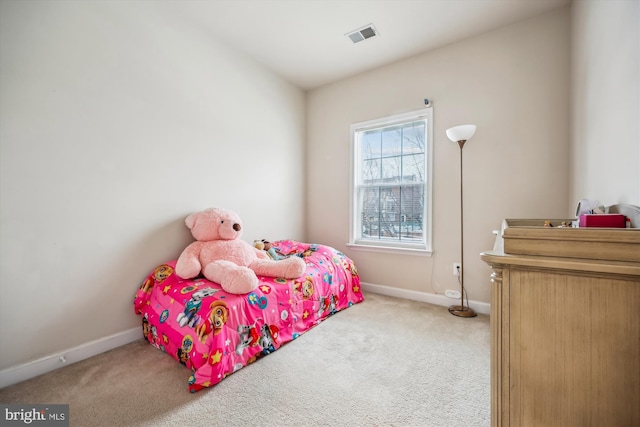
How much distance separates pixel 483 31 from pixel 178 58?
2861mm

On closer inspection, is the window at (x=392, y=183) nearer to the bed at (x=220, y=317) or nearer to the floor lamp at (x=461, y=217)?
the floor lamp at (x=461, y=217)

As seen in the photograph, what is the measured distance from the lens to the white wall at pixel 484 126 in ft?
7.67

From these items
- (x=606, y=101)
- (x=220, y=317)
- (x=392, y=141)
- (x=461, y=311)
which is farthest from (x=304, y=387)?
(x=392, y=141)

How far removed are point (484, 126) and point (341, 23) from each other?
1664 mm

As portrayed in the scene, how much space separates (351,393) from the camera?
4.87 feet

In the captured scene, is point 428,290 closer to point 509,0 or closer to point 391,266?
point 391,266

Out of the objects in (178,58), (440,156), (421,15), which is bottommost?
(440,156)

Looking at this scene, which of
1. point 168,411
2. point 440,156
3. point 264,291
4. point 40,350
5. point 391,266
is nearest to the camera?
point 168,411

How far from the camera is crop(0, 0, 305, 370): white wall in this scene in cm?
162

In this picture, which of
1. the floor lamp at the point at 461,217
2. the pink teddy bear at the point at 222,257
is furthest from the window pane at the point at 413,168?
the pink teddy bear at the point at 222,257

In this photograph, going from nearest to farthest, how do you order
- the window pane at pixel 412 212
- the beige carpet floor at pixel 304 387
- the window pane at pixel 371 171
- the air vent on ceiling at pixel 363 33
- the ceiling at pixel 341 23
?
1. the beige carpet floor at pixel 304 387
2. the ceiling at pixel 341 23
3. the air vent on ceiling at pixel 363 33
4. the window pane at pixel 412 212
5. the window pane at pixel 371 171

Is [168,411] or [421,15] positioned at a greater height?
[421,15]

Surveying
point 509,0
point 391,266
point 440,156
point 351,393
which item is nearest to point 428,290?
point 391,266

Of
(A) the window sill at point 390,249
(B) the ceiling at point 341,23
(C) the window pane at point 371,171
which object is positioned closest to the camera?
(B) the ceiling at point 341,23
